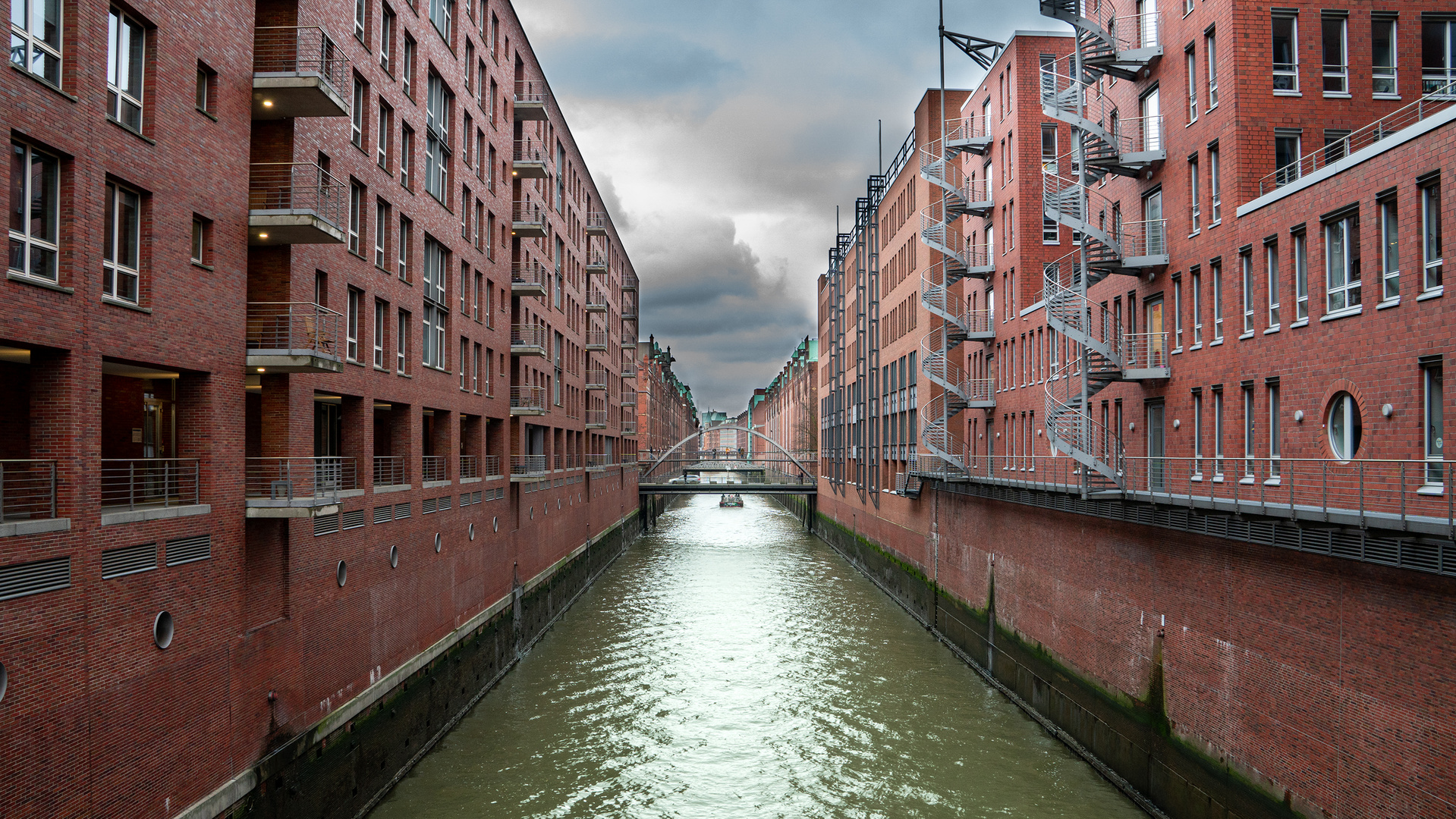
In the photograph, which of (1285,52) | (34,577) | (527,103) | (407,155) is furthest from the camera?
(527,103)

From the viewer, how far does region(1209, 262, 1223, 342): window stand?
1498cm

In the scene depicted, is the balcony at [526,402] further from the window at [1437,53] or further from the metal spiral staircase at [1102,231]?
the window at [1437,53]

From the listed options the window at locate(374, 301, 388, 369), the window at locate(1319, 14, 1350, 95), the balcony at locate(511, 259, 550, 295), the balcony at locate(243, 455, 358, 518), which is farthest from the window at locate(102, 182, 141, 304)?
the balcony at locate(511, 259, 550, 295)

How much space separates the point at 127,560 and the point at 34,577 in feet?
4.29

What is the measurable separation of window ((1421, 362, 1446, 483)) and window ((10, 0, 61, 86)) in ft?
48.8

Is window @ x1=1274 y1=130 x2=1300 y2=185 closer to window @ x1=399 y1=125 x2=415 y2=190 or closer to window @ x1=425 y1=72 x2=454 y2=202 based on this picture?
window @ x1=399 y1=125 x2=415 y2=190

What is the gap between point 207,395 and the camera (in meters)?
11.2

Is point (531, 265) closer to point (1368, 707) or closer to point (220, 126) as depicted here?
point (220, 126)

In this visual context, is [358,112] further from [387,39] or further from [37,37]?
[37,37]

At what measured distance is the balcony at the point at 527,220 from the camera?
92.7 ft

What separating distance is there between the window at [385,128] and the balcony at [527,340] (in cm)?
1023

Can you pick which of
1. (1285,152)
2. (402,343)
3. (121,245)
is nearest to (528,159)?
(402,343)

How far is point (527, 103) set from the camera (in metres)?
28.9

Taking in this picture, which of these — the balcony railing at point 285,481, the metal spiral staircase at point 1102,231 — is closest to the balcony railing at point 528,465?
the balcony railing at point 285,481
